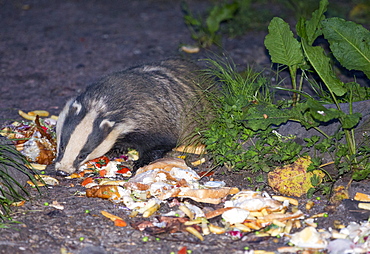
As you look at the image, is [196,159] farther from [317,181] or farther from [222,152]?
[317,181]

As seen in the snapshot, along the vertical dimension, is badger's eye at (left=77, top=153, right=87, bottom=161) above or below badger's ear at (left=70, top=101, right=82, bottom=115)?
below

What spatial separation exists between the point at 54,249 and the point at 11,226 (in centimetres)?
39

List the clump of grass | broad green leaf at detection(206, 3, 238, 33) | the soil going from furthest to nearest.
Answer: broad green leaf at detection(206, 3, 238, 33) < the clump of grass < the soil

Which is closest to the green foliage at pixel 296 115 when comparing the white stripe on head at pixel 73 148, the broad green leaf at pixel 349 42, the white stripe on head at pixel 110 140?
the broad green leaf at pixel 349 42

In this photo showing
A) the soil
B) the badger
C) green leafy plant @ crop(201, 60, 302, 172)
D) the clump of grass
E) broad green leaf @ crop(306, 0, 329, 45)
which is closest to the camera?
the soil

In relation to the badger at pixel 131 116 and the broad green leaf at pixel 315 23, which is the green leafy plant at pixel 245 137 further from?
the broad green leaf at pixel 315 23

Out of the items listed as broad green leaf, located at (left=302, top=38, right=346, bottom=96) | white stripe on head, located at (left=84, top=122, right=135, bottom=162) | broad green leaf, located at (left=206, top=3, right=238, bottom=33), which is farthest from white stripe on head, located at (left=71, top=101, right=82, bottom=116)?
broad green leaf, located at (left=206, top=3, right=238, bottom=33)

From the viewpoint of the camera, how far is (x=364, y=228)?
3.29 m

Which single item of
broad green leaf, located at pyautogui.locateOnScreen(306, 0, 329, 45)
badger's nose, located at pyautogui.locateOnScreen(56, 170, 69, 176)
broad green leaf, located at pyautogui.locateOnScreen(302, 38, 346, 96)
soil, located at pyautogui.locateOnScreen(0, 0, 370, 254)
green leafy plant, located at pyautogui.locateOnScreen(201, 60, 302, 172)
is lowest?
badger's nose, located at pyautogui.locateOnScreen(56, 170, 69, 176)

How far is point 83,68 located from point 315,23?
3.56 metres

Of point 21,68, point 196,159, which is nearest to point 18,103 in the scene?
point 21,68

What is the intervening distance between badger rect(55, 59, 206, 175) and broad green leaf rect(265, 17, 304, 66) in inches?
31.4

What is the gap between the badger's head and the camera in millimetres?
4215

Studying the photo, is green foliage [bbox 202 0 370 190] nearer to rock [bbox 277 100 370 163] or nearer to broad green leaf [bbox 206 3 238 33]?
rock [bbox 277 100 370 163]
